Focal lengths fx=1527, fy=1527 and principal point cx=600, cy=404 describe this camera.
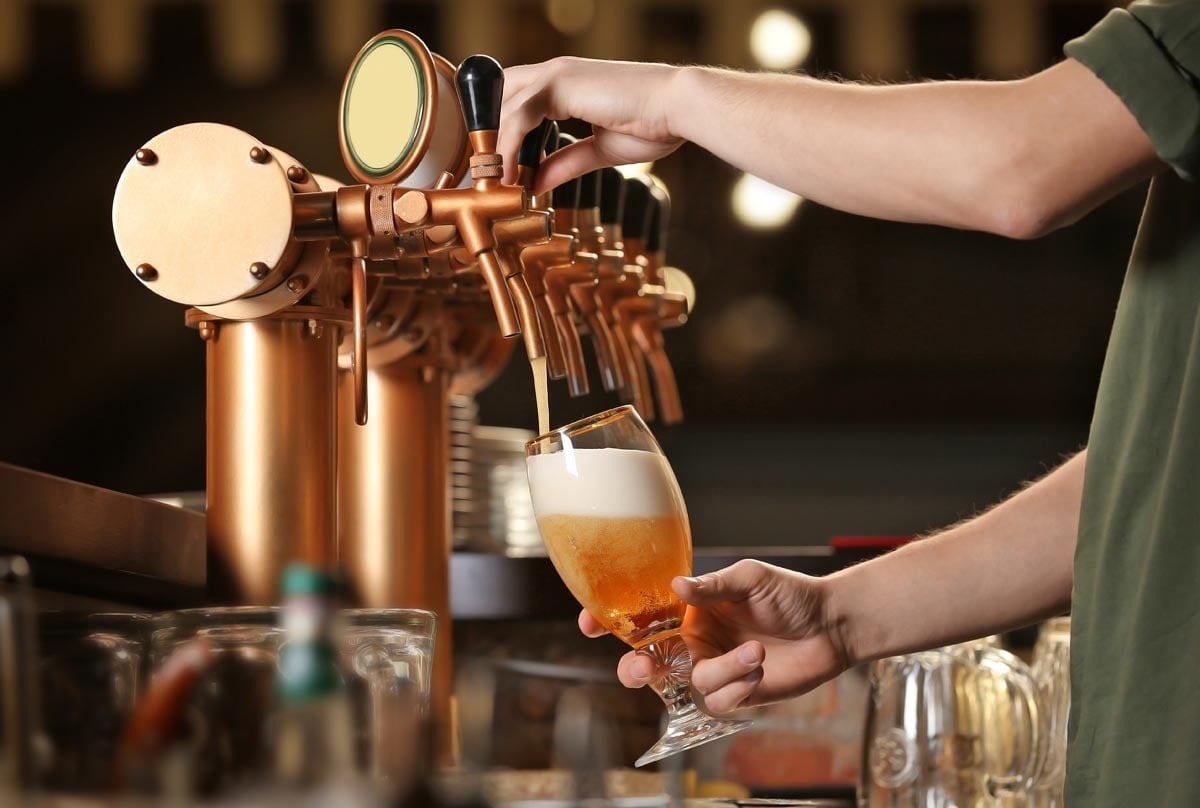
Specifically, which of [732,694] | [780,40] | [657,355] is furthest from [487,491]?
[780,40]

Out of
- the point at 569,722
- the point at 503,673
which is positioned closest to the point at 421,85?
the point at 569,722

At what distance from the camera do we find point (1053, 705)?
1587mm

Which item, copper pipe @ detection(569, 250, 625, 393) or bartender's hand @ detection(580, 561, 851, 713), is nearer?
bartender's hand @ detection(580, 561, 851, 713)

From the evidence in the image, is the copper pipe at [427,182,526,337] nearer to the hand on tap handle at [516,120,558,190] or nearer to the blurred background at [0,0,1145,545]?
the hand on tap handle at [516,120,558,190]

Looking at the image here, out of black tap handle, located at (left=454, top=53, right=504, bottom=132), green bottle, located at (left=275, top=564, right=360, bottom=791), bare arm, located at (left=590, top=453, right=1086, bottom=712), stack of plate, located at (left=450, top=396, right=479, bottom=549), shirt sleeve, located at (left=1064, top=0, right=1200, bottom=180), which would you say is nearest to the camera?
green bottle, located at (left=275, top=564, right=360, bottom=791)

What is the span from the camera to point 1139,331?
107 centimetres

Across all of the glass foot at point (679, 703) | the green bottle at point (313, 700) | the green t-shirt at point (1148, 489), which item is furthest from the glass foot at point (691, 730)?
the green bottle at point (313, 700)

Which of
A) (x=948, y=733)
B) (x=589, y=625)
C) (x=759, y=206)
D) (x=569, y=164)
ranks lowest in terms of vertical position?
(x=948, y=733)

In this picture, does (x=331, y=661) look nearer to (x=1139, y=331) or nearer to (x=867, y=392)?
(x=1139, y=331)

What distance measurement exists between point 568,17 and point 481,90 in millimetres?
4297

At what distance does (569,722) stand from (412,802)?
0.30 feet

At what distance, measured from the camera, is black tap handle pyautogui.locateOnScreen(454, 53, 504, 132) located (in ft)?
3.44

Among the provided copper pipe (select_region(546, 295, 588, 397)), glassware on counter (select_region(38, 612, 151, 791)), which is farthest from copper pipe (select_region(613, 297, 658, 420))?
glassware on counter (select_region(38, 612, 151, 791))

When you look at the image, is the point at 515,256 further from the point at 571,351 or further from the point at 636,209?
the point at 636,209
